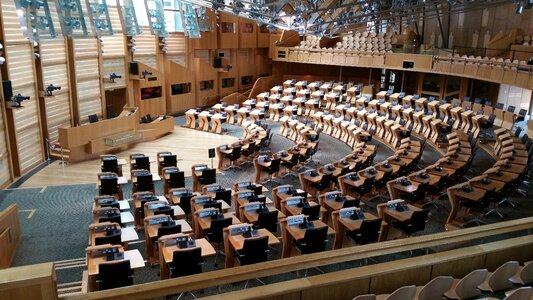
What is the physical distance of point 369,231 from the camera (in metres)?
8.70

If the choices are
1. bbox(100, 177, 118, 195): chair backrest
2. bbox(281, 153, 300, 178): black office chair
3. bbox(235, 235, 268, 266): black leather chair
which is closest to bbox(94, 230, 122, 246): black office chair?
bbox(235, 235, 268, 266): black leather chair

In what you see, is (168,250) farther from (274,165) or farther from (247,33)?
(247,33)

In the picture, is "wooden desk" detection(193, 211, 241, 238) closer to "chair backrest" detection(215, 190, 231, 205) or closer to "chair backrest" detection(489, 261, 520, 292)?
"chair backrest" detection(215, 190, 231, 205)

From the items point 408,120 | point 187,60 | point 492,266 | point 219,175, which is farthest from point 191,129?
point 492,266

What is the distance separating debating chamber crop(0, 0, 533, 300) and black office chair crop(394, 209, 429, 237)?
28mm

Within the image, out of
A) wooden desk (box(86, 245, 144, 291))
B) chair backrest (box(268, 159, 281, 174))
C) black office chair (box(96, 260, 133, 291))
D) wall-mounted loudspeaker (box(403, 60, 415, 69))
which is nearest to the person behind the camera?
black office chair (box(96, 260, 133, 291))

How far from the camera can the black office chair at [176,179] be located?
12414mm

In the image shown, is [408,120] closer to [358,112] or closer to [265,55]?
[358,112]

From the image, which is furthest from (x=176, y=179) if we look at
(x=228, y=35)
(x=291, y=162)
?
(x=228, y=35)

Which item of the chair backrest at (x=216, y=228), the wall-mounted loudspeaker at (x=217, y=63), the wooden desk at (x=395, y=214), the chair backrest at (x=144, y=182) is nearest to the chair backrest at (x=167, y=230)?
the chair backrest at (x=216, y=228)

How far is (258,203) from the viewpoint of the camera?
9.76 metres

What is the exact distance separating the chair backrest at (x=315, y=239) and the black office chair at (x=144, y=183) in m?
5.32

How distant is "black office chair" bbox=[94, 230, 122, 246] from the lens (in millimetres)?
8117

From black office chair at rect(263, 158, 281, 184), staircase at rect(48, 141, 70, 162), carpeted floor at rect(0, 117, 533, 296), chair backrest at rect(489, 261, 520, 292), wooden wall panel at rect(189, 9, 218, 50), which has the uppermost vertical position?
wooden wall panel at rect(189, 9, 218, 50)
